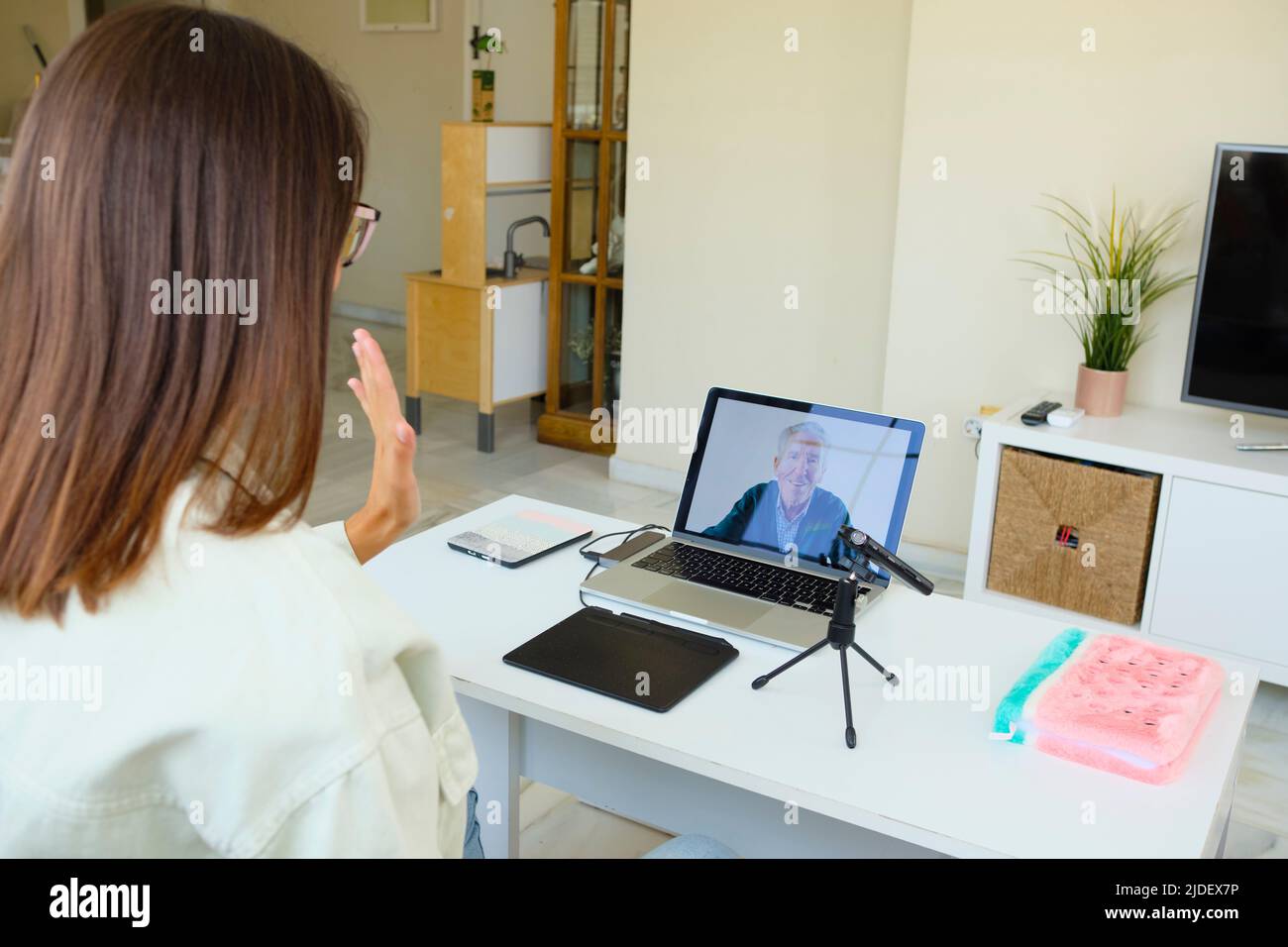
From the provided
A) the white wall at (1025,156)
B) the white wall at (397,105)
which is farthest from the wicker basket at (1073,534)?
the white wall at (397,105)

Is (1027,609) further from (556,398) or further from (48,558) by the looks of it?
(48,558)

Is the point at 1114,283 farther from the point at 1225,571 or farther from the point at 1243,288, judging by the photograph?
the point at 1225,571

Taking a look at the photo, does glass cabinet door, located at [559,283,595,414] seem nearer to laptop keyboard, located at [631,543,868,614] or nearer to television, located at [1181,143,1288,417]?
television, located at [1181,143,1288,417]

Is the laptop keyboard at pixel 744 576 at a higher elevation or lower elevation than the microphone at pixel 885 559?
lower

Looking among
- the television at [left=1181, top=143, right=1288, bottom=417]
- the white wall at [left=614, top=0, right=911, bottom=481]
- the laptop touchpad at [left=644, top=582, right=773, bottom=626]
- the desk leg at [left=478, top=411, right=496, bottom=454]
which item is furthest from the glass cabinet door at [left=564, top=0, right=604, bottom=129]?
the laptop touchpad at [left=644, top=582, right=773, bottom=626]

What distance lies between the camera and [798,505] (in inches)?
68.9

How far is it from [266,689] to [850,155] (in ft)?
11.0

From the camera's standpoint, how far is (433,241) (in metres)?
7.19

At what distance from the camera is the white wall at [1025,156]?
3.03 metres

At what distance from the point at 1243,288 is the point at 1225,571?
693 millimetres

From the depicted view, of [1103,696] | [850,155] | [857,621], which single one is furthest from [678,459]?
[1103,696]

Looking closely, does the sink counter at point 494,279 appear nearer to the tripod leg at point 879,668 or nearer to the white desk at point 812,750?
the white desk at point 812,750

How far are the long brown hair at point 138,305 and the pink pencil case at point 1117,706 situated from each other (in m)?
0.89

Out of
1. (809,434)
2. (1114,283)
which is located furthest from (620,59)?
(809,434)
